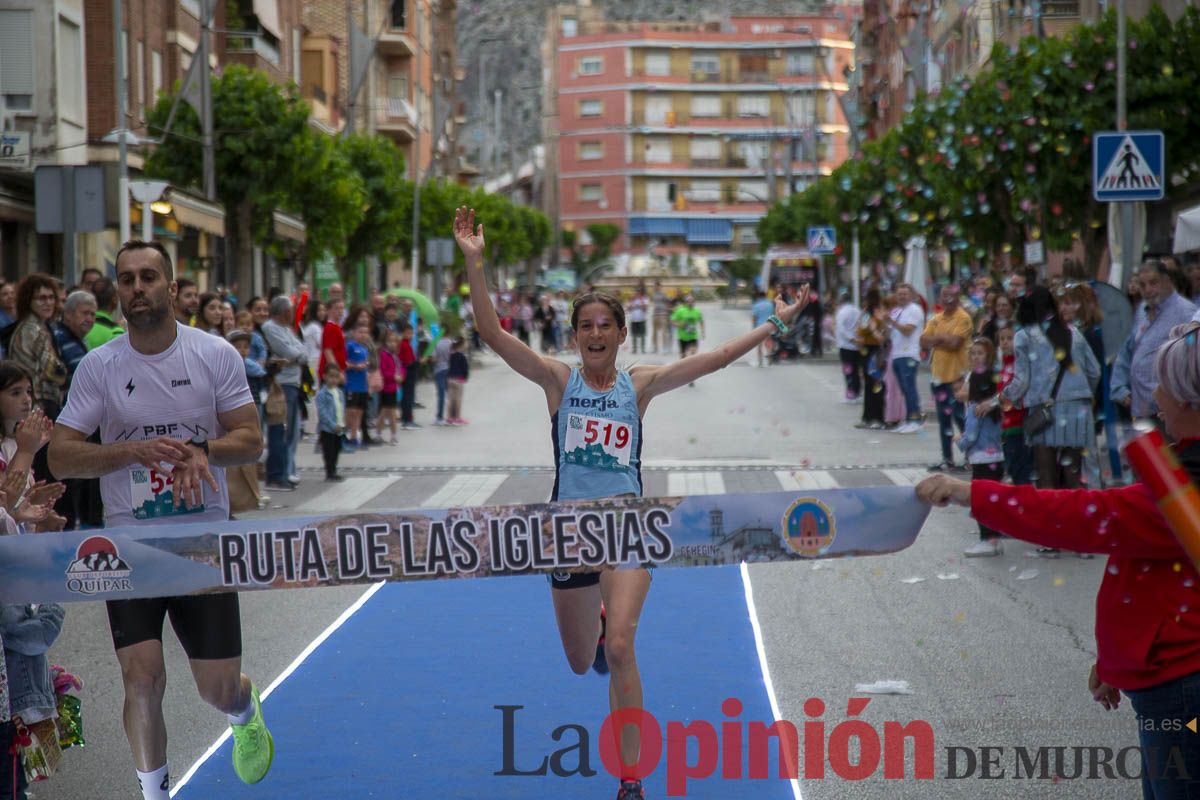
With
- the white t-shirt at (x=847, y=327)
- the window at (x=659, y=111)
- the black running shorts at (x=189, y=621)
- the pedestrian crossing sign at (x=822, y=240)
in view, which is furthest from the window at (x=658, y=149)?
the black running shorts at (x=189, y=621)

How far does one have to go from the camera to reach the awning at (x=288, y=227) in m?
38.9

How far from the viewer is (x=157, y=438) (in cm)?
546

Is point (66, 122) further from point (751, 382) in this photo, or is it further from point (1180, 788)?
point (1180, 788)

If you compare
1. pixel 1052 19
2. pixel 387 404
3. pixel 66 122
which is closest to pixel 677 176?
pixel 1052 19

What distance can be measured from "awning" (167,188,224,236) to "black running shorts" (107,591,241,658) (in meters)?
22.2

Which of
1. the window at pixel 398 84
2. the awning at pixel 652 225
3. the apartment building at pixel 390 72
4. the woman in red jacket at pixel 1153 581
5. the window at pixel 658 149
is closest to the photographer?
the woman in red jacket at pixel 1153 581

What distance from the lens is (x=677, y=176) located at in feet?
439

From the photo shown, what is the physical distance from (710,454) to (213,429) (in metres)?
14.4

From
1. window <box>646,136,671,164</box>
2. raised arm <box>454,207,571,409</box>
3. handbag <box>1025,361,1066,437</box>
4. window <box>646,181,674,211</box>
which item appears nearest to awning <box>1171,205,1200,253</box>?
handbag <box>1025,361,1066,437</box>

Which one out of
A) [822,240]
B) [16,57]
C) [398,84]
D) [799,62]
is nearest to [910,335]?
[16,57]

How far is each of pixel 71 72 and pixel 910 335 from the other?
1949cm

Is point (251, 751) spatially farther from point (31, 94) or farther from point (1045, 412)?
point (31, 94)

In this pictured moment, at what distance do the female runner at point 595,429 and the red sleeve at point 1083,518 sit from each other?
199 cm

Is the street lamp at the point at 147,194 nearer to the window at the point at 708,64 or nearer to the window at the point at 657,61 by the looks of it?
the window at the point at 657,61
